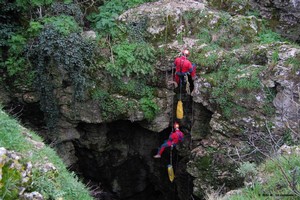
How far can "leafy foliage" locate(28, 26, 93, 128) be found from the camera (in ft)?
32.0

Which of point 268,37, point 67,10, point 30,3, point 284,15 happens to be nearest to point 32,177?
point 30,3

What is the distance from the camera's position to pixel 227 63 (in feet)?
31.3

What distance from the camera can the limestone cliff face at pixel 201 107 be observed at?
859cm

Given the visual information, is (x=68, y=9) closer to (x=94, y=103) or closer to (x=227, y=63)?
(x=94, y=103)

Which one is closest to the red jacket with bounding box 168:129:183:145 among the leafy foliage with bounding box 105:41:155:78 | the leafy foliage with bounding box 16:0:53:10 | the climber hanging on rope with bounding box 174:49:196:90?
the climber hanging on rope with bounding box 174:49:196:90

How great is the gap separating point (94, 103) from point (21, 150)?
5496 mm

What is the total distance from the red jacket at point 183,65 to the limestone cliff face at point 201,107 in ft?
2.10

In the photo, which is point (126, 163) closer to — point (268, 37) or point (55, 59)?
point (55, 59)

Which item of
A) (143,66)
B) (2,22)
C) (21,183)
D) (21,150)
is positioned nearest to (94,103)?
(143,66)

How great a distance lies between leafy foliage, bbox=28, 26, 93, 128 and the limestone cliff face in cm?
31

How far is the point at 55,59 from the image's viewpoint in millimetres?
9875

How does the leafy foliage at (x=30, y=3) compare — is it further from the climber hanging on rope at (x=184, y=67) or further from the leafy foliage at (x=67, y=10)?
the climber hanging on rope at (x=184, y=67)

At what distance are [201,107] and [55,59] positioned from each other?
507cm

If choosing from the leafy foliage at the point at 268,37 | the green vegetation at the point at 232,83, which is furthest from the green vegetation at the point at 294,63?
the leafy foliage at the point at 268,37
